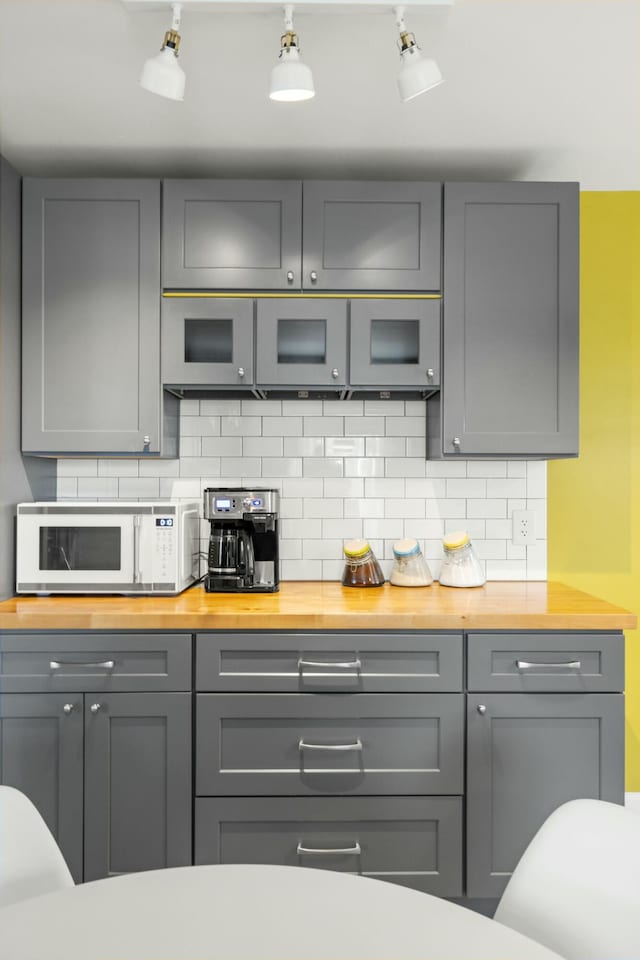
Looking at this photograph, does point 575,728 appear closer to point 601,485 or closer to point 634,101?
point 601,485

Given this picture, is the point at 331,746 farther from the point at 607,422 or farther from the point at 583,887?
the point at 607,422

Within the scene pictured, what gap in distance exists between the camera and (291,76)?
1.54m

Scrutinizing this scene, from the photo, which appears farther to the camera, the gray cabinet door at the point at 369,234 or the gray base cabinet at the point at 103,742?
the gray cabinet door at the point at 369,234

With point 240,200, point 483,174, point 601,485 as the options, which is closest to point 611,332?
point 601,485

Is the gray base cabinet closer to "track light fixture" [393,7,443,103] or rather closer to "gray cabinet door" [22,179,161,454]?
"gray cabinet door" [22,179,161,454]

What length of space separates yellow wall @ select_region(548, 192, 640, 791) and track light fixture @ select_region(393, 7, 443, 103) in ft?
4.63

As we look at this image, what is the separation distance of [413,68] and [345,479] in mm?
1538

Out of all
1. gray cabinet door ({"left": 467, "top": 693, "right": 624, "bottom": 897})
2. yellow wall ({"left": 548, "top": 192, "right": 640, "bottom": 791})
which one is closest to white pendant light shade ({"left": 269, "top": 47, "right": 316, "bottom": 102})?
yellow wall ({"left": 548, "top": 192, "right": 640, "bottom": 791})

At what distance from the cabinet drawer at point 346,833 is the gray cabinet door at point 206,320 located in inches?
56.2

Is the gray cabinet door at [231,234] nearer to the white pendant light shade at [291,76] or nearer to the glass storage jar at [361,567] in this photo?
the white pendant light shade at [291,76]

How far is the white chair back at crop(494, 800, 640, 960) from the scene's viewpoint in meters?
0.98

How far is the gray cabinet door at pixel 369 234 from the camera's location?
7.72 feet

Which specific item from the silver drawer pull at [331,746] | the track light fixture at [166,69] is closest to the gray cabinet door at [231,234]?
the track light fixture at [166,69]

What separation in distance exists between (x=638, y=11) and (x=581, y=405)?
4.69 feet
